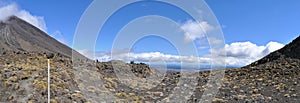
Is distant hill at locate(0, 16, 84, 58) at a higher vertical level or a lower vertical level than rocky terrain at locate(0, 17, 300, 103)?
higher

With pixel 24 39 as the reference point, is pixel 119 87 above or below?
below

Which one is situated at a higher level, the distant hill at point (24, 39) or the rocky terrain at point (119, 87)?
the distant hill at point (24, 39)

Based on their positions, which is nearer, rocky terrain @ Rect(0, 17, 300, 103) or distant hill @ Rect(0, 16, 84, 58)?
rocky terrain @ Rect(0, 17, 300, 103)

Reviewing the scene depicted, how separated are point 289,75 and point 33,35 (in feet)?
556

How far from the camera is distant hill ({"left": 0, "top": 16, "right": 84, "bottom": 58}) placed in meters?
136

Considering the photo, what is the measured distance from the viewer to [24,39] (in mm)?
152625

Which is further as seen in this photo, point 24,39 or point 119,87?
point 24,39

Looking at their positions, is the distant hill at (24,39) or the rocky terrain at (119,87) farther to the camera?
the distant hill at (24,39)

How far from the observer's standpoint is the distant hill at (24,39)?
135775mm

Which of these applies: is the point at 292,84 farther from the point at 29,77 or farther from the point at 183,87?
the point at 29,77

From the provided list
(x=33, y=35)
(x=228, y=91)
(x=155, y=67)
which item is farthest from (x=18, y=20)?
(x=228, y=91)

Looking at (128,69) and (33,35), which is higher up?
(33,35)

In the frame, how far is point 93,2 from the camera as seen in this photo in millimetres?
18297

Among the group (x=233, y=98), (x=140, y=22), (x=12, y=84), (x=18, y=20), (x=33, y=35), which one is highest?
(x=18, y=20)
